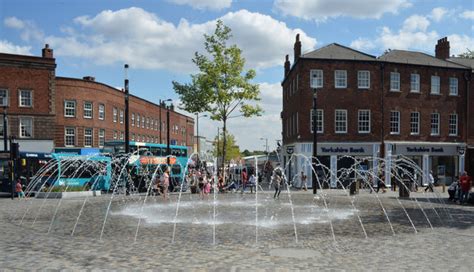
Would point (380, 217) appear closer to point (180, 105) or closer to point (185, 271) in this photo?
point (185, 271)

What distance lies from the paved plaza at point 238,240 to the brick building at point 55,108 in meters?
25.1

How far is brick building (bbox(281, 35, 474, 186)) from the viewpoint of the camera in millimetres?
36406

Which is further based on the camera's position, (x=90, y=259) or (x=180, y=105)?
(x=180, y=105)

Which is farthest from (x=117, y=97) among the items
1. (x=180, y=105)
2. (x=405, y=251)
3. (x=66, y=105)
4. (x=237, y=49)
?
(x=405, y=251)

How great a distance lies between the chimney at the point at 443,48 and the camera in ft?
138

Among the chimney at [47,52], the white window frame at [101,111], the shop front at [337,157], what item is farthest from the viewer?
the white window frame at [101,111]

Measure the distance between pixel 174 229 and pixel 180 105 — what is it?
24393 mm

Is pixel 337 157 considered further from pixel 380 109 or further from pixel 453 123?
pixel 453 123

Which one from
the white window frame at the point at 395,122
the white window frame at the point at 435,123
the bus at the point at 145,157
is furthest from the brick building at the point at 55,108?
the white window frame at the point at 435,123

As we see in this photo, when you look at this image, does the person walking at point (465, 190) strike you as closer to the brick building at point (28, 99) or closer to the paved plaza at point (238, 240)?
the paved plaza at point (238, 240)

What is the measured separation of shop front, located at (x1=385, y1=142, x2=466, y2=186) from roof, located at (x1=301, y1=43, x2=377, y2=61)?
812 centimetres

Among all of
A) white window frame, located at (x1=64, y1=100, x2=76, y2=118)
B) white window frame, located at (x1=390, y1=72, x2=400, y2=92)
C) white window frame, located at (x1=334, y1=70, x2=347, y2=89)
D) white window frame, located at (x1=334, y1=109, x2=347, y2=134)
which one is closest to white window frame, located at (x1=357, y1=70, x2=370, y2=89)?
white window frame, located at (x1=334, y1=70, x2=347, y2=89)

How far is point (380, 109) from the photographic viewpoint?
1460 inches

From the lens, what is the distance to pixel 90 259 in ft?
29.0
